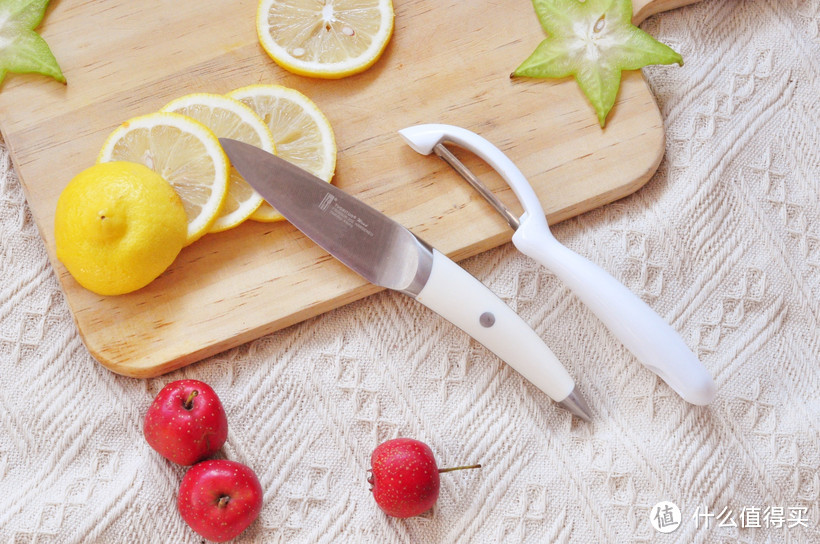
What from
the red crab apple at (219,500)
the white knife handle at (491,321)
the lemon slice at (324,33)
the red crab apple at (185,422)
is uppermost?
the lemon slice at (324,33)

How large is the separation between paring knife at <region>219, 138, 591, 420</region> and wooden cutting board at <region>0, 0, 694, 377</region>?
54 mm

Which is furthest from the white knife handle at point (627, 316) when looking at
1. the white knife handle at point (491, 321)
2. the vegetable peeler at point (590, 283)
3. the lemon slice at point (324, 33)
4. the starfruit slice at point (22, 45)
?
the starfruit slice at point (22, 45)

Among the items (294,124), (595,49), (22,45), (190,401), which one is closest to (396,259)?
(294,124)

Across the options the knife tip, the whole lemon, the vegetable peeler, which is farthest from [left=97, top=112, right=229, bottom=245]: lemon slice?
the knife tip

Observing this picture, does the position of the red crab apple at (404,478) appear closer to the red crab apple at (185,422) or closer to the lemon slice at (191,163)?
the red crab apple at (185,422)

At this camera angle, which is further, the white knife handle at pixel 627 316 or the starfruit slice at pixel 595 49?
the starfruit slice at pixel 595 49

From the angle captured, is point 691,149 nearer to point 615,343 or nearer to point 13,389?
point 615,343

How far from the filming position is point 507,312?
128 centimetres

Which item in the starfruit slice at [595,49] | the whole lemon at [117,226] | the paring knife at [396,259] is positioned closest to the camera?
the whole lemon at [117,226]

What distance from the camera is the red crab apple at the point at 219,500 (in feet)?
4.00

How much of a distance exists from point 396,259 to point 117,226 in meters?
0.45

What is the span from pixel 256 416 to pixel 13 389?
0.42 metres

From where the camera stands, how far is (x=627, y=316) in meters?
1.25

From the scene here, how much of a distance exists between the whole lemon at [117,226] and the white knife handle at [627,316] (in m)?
0.59
